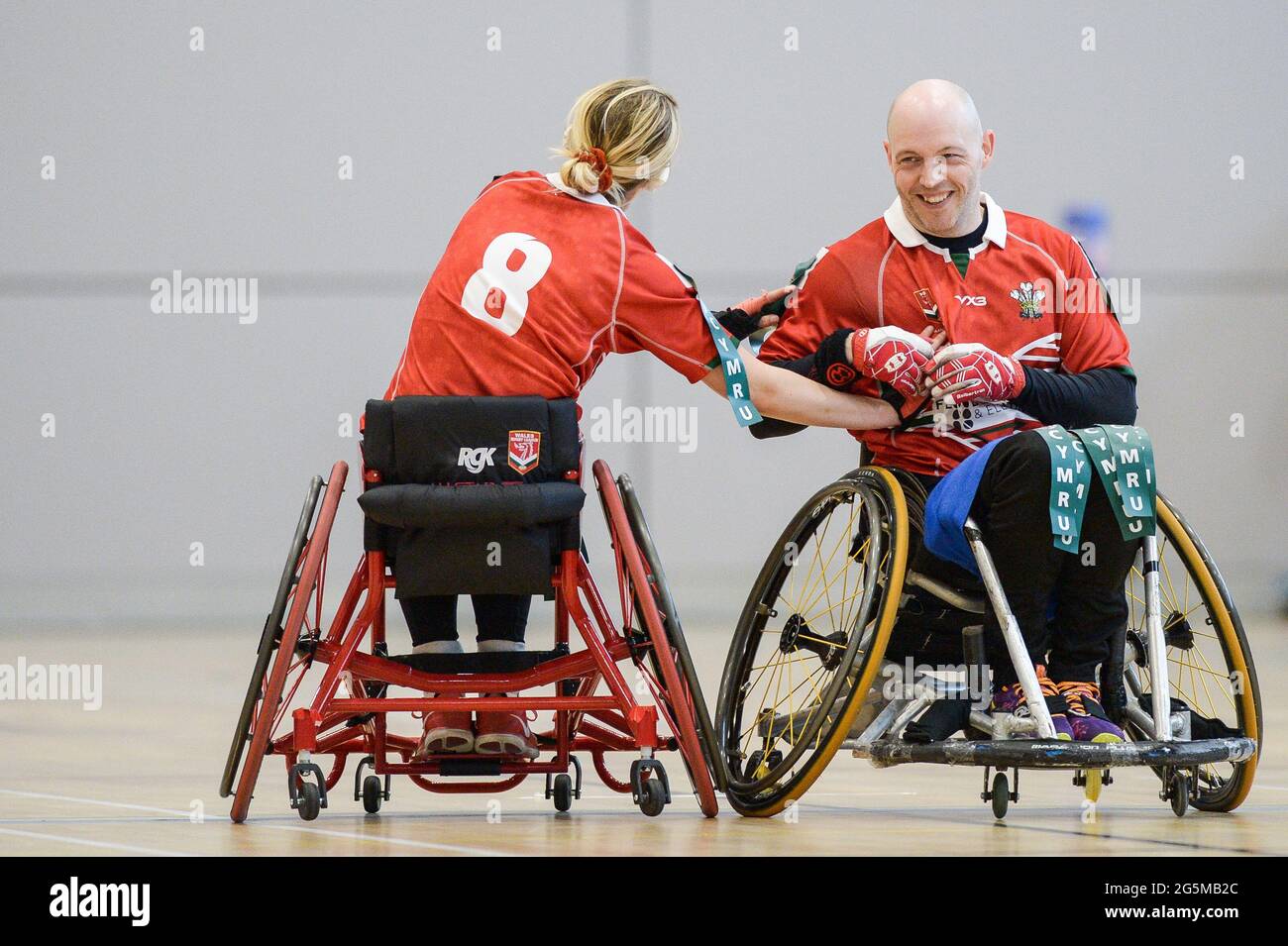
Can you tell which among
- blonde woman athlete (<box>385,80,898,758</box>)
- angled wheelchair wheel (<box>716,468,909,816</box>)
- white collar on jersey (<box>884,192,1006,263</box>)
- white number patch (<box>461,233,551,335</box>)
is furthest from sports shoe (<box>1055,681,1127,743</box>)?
white number patch (<box>461,233,551,335</box>)

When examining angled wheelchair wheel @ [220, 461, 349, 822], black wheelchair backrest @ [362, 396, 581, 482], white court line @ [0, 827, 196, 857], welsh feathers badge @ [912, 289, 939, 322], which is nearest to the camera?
white court line @ [0, 827, 196, 857]

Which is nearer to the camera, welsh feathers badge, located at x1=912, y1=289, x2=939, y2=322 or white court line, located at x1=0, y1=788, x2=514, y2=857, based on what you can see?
white court line, located at x1=0, y1=788, x2=514, y2=857

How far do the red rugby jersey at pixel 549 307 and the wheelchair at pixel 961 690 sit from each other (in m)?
0.42

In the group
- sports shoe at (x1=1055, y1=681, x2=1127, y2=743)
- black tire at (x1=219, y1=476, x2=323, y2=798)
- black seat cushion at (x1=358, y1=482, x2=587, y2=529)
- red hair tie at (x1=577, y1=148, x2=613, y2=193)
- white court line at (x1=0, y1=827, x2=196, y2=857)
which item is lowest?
white court line at (x1=0, y1=827, x2=196, y2=857)

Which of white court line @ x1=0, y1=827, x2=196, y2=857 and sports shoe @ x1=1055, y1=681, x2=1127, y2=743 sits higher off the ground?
sports shoe @ x1=1055, y1=681, x2=1127, y2=743

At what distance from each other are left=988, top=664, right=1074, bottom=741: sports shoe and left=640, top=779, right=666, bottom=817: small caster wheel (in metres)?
0.53

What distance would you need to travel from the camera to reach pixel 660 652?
9.20 ft

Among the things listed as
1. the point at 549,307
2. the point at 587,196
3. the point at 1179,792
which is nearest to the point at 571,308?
the point at 549,307

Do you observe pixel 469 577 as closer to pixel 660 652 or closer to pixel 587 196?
pixel 660 652

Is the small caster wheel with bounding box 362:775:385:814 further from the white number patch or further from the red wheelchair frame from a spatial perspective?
the white number patch

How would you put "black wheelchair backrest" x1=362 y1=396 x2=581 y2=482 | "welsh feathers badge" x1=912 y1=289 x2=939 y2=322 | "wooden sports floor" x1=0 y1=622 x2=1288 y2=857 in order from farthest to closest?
"welsh feathers badge" x1=912 y1=289 x2=939 y2=322, "black wheelchair backrest" x1=362 y1=396 x2=581 y2=482, "wooden sports floor" x1=0 y1=622 x2=1288 y2=857

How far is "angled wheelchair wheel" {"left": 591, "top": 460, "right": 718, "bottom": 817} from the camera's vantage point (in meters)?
2.79

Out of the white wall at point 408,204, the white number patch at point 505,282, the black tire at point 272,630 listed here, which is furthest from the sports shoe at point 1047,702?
the white wall at point 408,204

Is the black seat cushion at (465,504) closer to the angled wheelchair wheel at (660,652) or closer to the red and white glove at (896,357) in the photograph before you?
the angled wheelchair wheel at (660,652)
